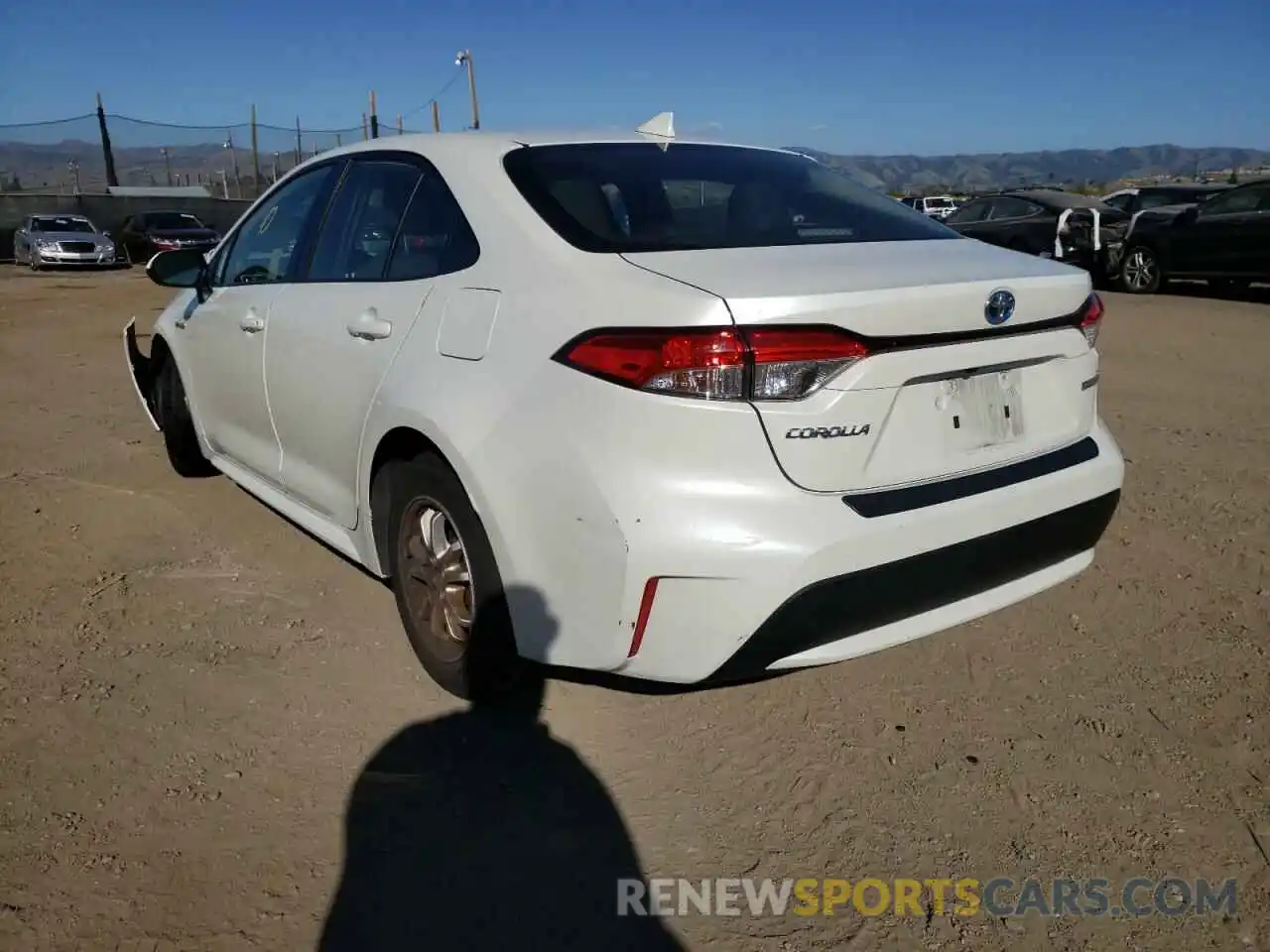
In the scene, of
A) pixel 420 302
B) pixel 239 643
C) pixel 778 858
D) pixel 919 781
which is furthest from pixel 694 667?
pixel 239 643

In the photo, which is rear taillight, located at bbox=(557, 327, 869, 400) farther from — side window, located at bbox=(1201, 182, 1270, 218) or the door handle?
side window, located at bbox=(1201, 182, 1270, 218)

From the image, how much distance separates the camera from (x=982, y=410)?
8.09 feet

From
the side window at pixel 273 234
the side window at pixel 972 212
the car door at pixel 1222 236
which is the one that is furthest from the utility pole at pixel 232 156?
the side window at pixel 273 234

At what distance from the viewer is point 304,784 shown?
258cm

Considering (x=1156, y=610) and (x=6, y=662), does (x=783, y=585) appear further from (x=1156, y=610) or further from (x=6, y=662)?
(x=6, y=662)

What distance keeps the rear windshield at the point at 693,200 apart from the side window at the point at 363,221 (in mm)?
475

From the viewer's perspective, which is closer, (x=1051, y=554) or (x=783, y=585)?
(x=783, y=585)

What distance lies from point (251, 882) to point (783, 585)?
136 centimetres

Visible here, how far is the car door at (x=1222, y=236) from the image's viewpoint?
12.1 metres

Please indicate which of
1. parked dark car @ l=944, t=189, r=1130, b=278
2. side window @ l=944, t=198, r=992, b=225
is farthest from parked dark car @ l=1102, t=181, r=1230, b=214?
side window @ l=944, t=198, r=992, b=225

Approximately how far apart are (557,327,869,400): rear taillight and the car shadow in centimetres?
64

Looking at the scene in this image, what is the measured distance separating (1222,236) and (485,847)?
13166 mm

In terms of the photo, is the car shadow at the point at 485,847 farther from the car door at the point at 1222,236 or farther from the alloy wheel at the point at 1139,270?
the alloy wheel at the point at 1139,270

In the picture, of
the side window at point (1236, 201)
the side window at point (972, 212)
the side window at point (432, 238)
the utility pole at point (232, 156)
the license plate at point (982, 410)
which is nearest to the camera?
the license plate at point (982, 410)
